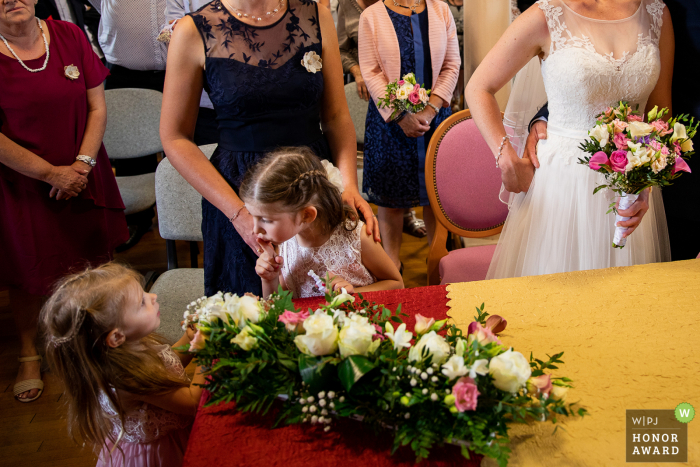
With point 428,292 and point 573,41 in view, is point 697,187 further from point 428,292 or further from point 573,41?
point 428,292

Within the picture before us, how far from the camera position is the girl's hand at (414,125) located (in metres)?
3.23

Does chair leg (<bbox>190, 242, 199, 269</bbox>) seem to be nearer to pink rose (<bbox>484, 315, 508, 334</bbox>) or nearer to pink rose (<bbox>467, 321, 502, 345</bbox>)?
pink rose (<bbox>484, 315, 508, 334</bbox>)

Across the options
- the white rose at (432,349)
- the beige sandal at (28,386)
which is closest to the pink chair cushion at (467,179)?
the white rose at (432,349)

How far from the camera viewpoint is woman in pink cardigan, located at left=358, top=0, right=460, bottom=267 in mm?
3252

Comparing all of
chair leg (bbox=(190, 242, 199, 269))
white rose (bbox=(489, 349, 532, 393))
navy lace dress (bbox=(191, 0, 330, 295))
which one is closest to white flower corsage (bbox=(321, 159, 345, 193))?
navy lace dress (bbox=(191, 0, 330, 295))

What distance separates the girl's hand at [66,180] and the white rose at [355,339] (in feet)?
7.17

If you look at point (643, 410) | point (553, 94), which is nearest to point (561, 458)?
point (643, 410)

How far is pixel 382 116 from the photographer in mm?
3311

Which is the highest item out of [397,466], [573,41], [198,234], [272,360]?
[573,41]

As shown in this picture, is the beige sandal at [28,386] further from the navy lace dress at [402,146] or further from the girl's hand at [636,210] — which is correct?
the girl's hand at [636,210]

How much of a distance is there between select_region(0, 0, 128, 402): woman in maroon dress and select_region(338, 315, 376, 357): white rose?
2195mm

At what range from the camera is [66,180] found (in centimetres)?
267

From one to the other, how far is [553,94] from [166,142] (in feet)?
4.62

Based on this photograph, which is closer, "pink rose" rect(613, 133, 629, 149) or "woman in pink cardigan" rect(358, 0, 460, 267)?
"pink rose" rect(613, 133, 629, 149)
